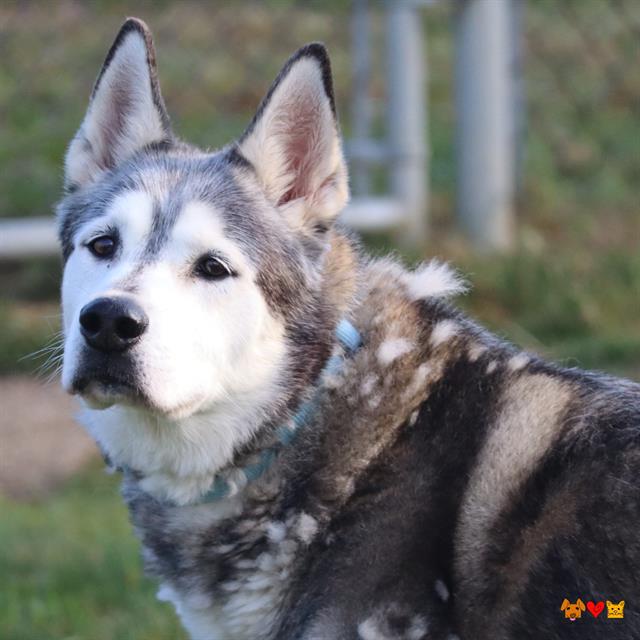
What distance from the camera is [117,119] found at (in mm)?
3639

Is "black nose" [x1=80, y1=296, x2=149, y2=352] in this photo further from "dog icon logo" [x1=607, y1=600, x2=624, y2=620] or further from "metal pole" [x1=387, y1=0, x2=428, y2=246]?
"metal pole" [x1=387, y1=0, x2=428, y2=246]

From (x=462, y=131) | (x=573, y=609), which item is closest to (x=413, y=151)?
(x=462, y=131)

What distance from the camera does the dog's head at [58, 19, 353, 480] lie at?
296 cm

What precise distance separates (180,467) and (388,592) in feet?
2.35

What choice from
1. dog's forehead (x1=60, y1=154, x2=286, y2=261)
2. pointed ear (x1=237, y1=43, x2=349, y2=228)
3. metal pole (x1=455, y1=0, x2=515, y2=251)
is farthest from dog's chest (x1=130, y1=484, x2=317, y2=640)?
metal pole (x1=455, y1=0, x2=515, y2=251)

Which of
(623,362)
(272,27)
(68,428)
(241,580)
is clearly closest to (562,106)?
(272,27)

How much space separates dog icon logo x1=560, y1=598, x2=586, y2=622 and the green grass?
5.94 ft

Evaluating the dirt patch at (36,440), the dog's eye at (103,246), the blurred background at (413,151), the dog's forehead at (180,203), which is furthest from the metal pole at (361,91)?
the dog's eye at (103,246)

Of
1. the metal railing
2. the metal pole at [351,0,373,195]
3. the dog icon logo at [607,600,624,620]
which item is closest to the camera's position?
Answer: the dog icon logo at [607,600,624,620]

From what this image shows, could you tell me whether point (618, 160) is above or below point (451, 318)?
below

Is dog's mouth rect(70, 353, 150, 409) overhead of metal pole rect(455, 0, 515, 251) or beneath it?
overhead

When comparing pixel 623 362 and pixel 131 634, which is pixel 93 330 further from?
pixel 623 362

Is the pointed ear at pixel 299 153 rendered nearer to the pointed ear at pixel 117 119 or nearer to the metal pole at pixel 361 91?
the pointed ear at pixel 117 119

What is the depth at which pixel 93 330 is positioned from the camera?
2.92 m
